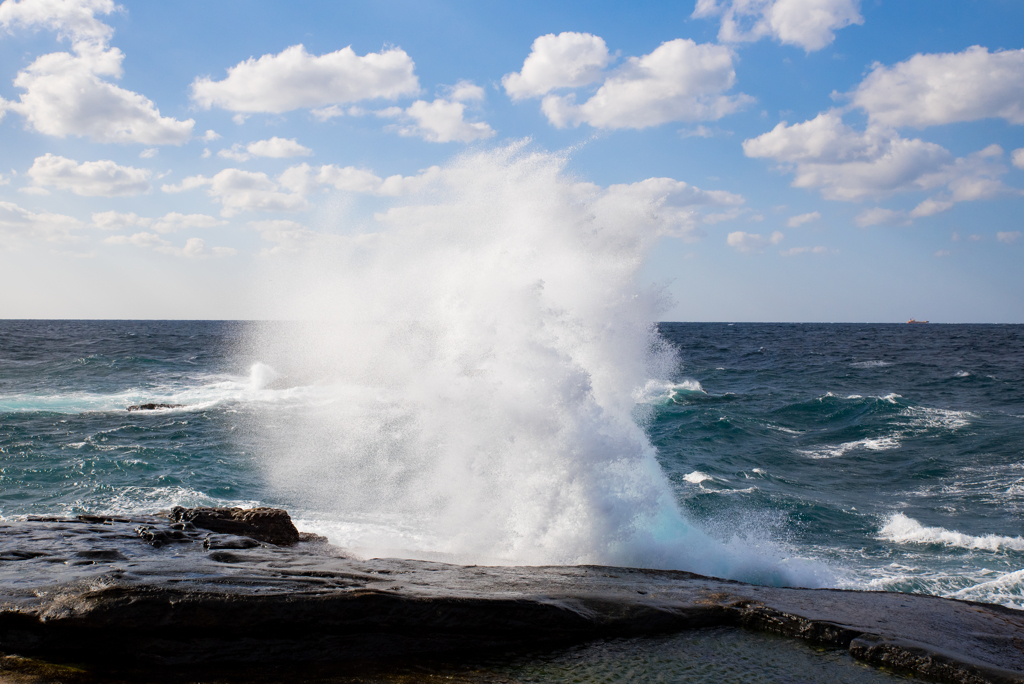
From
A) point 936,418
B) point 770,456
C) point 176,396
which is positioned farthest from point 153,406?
point 936,418

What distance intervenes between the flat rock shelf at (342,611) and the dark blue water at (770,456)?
148 inches

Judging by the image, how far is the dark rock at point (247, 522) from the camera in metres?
7.53

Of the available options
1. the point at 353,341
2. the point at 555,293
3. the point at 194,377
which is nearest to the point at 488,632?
the point at 555,293

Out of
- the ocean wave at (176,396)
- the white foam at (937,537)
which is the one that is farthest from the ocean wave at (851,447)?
the ocean wave at (176,396)

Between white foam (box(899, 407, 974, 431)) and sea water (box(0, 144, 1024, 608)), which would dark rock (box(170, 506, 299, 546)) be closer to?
sea water (box(0, 144, 1024, 608))

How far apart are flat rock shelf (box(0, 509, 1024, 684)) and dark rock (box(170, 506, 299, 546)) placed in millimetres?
516

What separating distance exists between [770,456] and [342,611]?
→ 49.1 feet

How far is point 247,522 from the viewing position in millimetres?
7707

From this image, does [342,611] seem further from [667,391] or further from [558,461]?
[667,391]

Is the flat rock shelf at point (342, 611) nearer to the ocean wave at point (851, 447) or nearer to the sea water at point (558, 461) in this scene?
the sea water at point (558, 461)

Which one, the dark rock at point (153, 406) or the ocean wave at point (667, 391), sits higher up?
the ocean wave at point (667, 391)

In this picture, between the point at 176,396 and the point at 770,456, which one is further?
the point at 176,396

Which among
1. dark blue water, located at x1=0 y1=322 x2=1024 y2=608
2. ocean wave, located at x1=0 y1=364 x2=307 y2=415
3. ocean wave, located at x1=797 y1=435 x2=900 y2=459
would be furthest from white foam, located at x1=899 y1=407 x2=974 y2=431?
ocean wave, located at x1=0 y1=364 x2=307 y2=415

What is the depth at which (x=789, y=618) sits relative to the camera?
18.7 ft
